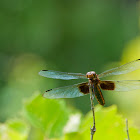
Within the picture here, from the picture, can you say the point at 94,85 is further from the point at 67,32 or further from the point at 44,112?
the point at 67,32

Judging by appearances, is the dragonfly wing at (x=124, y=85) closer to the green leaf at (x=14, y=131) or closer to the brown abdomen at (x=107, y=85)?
the brown abdomen at (x=107, y=85)

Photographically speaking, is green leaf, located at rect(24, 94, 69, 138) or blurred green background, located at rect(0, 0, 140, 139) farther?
blurred green background, located at rect(0, 0, 140, 139)

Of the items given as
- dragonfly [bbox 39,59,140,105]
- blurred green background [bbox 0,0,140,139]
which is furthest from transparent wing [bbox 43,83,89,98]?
blurred green background [bbox 0,0,140,139]

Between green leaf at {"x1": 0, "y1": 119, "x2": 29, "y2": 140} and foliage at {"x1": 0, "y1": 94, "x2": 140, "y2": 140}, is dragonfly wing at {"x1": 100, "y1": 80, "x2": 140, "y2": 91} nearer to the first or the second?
foliage at {"x1": 0, "y1": 94, "x2": 140, "y2": 140}

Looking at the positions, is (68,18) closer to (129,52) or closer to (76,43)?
(76,43)

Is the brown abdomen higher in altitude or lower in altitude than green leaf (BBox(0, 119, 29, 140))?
higher

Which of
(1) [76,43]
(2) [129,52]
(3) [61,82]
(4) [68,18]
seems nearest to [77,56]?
(1) [76,43]

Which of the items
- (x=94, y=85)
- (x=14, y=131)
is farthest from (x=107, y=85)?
(x=14, y=131)
